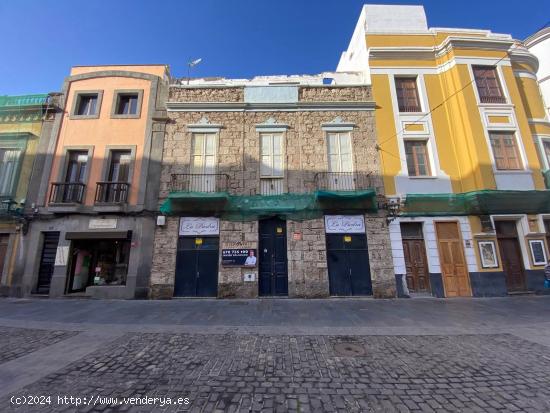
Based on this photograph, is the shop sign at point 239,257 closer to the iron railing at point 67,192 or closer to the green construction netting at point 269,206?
the green construction netting at point 269,206

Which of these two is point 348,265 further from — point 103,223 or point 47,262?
point 47,262

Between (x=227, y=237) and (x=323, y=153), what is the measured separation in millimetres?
6127

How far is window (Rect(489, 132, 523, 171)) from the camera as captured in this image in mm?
10500

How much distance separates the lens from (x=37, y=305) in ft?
28.0

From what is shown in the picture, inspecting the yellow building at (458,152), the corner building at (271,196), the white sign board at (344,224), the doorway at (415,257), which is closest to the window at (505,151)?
the yellow building at (458,152)

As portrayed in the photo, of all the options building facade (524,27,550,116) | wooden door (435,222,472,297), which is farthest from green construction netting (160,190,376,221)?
building facade (524,27,550,116)

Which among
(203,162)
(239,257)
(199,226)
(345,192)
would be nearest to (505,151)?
(345,192)

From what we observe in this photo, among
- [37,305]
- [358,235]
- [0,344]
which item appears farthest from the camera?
[358,235]

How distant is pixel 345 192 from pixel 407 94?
6840mm

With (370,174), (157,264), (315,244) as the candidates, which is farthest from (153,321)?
(370,174)

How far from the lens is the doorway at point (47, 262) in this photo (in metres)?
10.1

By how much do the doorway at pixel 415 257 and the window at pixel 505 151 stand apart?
16.3ft

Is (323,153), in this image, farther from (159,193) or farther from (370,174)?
(159,193)

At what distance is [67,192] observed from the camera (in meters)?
10.6
